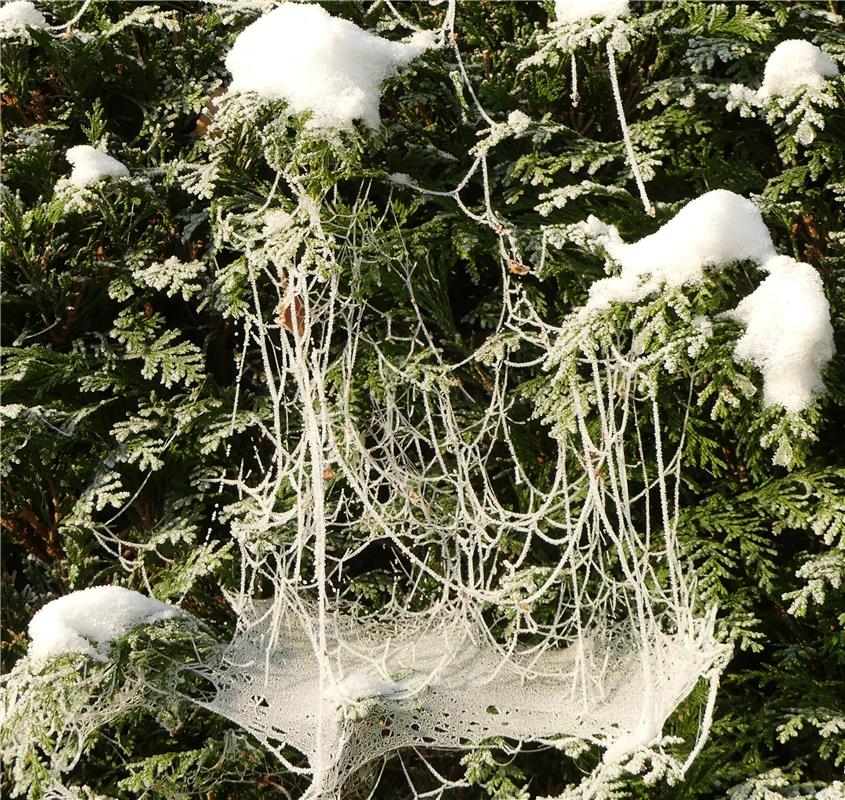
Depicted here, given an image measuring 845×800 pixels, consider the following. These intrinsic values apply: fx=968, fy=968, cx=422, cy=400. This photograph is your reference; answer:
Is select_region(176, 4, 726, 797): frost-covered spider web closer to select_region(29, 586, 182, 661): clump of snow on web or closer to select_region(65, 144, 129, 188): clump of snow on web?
select_region(29, 586, 182, 661): clump of snow on web

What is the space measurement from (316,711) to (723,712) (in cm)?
88

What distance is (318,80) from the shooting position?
6.72 feet

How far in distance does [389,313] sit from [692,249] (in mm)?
785

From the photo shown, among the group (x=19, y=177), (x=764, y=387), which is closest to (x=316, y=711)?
(x=764, y=387)

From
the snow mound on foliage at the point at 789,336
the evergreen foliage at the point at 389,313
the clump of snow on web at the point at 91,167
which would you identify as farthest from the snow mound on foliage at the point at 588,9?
the clump of snow on web at the point at 91,167

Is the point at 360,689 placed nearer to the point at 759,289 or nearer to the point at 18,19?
the point at 759,289

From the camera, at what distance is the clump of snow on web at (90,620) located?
199 centimetres

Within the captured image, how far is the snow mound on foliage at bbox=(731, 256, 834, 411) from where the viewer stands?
6.03 ft

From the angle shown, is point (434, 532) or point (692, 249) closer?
point (692, 249)

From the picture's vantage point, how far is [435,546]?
7.75 feet

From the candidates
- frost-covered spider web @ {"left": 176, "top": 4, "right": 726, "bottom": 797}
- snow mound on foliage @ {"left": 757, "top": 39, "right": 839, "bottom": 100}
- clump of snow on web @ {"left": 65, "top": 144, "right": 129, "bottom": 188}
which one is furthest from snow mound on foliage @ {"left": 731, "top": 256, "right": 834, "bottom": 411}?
clump of snow on web @ {"left": 65, "top": 144, "right": 129, "bottom": 188}

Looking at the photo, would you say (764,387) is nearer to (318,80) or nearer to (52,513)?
(318,80)

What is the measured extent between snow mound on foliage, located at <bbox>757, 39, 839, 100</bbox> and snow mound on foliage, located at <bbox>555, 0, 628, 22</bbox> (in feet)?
1.17

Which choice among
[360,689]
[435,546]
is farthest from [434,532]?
[360,689]
